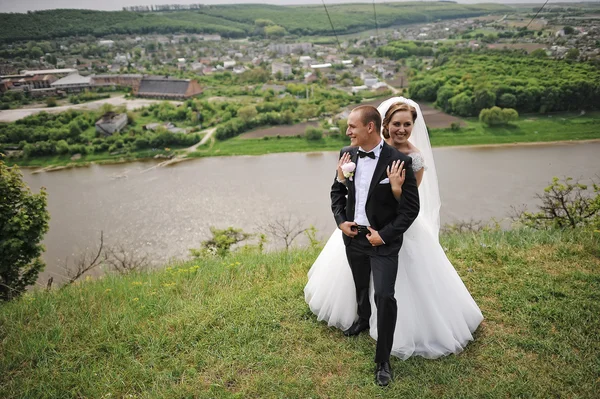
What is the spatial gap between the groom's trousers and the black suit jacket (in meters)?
0.07

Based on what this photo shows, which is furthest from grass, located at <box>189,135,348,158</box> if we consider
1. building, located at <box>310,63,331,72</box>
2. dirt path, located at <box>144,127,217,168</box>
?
building, located at <box>310,63,331,72</box>

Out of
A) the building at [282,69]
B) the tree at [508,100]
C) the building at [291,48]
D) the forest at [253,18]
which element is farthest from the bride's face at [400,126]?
the building at [291,48]

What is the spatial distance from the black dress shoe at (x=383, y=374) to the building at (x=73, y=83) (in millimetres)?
38999

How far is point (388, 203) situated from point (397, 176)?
7.1 inches

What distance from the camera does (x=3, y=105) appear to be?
2594cm

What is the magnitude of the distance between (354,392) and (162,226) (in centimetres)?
1191

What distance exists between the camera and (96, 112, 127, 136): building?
81.4 feet

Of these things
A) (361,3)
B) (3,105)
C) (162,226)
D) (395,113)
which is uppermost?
(361,3)

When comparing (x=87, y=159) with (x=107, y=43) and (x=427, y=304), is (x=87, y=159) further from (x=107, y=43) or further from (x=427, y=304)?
(x=107, y=43)

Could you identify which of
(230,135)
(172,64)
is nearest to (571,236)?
(230,135)

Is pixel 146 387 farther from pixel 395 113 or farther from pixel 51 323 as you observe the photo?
pixel 395 113

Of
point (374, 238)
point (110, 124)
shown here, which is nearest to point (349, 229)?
point (374, 238)

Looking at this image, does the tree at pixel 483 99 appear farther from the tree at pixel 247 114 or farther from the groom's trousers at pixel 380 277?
the groom's trousers at pixel 380 277

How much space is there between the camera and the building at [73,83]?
33594 mm
